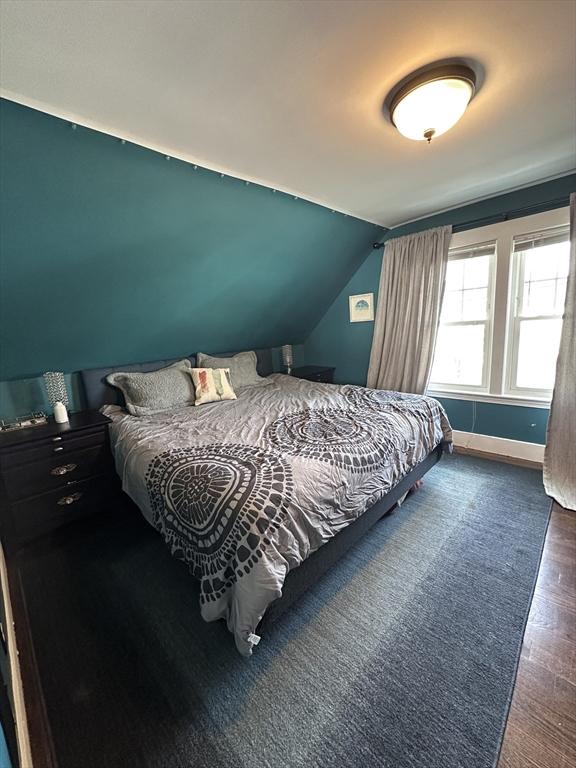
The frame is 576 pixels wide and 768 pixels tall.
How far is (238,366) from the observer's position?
131 inches

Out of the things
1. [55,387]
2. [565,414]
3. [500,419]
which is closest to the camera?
[55,387]

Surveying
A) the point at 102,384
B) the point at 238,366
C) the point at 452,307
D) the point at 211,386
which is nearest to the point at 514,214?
the point at 452,307

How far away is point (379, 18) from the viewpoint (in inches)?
42.6

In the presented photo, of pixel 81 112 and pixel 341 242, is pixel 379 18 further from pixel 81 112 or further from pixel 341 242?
pixel 341 242

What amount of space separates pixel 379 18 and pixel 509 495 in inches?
113

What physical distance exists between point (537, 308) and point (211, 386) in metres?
3.01

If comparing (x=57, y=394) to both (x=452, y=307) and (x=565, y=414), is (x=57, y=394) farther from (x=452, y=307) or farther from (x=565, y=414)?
(x=565, y=414)

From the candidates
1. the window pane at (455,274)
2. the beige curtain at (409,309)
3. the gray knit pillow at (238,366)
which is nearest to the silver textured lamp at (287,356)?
the gray knit pillow at (238,366)

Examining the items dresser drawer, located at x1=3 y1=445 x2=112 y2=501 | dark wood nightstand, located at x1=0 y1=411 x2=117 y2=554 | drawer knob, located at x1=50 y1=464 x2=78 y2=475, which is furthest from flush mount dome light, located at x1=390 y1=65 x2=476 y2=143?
drawer knob, located at x1=50 y1=464 x2=78 y2=475

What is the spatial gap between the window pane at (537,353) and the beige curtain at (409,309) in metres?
0.75

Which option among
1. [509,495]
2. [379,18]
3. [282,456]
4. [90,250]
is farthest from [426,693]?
[90,250]

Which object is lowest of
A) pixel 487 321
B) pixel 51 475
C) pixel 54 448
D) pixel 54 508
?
pixel 54 508

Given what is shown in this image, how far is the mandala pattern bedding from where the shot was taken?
1154 mm

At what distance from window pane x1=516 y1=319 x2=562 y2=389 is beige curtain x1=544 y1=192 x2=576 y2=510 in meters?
0.22
